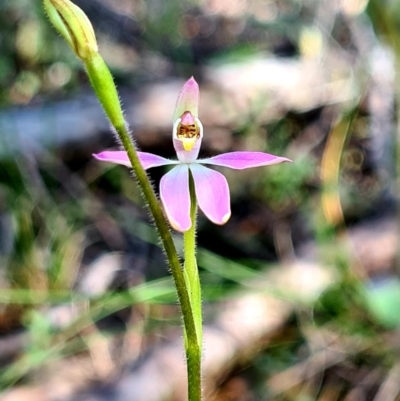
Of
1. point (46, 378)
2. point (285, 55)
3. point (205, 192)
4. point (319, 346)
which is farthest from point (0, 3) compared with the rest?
point (205, 192)

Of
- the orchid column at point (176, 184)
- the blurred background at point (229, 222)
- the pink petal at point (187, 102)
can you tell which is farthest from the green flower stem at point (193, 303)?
the blurred background at point (229, 222)

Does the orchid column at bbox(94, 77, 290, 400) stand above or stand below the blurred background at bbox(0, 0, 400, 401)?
below

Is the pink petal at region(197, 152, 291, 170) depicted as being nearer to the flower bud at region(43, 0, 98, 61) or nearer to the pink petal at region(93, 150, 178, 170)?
the pink petal at region(93, 150, 178, 170)

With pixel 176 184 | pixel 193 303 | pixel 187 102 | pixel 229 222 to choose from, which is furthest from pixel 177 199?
pixel 229 222

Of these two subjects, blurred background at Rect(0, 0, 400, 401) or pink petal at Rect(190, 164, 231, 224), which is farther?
blurred background at Rect(0, 0, 400, 401)

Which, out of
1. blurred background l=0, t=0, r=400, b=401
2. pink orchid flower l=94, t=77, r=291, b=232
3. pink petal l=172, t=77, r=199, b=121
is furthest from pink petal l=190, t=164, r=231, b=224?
blurred background l=0, t=0, r=400, b=401

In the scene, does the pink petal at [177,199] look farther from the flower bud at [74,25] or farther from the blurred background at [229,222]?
the blurred background at [229,222]
